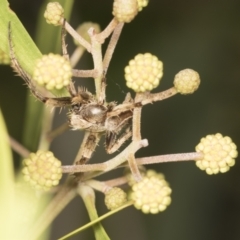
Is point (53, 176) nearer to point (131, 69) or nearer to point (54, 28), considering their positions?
point (131, 69)

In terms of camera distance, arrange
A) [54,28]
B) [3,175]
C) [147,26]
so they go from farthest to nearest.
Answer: [147,26] < [54,28] < [3,175]

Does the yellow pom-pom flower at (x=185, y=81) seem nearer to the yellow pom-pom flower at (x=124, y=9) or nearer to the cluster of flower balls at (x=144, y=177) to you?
the cluster of flower balls at (x=144, y=177)

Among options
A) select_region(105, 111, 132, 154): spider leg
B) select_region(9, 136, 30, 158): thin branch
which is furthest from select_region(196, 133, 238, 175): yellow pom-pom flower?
select_region(9, 136, 30, 158): thin branch

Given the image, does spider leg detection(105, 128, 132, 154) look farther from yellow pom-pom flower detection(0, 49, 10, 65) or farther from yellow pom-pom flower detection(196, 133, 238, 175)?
yellow pom-pom flower detection(0, 49, 10, 65)

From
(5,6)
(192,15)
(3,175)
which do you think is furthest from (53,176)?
(192,15)

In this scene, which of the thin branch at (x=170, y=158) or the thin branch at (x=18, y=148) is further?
the thin branch at (x=18, y=148)

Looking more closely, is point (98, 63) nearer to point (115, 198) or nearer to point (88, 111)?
point (88, 111)

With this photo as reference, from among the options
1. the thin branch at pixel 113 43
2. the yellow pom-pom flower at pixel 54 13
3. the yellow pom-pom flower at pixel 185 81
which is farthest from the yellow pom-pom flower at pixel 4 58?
the yellow pom-pom flower at pixel 185 81
